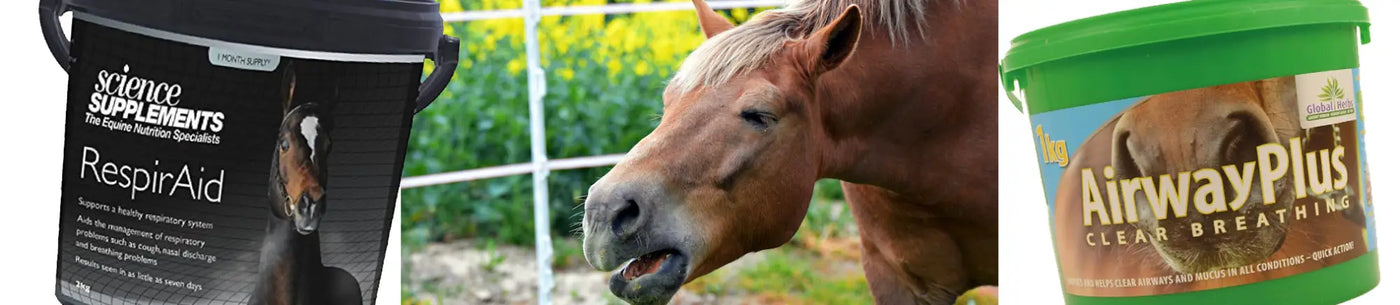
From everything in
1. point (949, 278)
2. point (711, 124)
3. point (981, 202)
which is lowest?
point (949, 278)

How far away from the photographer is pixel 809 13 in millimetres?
1656

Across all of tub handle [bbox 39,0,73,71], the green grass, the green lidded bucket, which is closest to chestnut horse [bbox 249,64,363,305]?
tub handle [bbox 39,0,73,71]

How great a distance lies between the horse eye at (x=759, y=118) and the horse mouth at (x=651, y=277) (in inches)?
7.9

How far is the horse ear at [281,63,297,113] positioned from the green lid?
3.14 feet

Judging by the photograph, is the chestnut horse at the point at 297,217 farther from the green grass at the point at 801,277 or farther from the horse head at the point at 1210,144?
the horse head at the point at 1210,144

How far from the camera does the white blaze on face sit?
1.46 metres

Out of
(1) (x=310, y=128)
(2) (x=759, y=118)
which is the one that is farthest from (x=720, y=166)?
(1) (x=310, y=128)

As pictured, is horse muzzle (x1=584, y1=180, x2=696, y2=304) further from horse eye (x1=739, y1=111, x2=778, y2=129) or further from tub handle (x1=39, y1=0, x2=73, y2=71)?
tub handle (x1=39, y1=0, x2=73, y2=71)

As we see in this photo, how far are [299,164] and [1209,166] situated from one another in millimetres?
1122

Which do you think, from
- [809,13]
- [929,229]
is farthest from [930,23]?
[929,229]

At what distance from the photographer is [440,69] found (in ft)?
5.44

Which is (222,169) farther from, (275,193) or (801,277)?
(801,277)

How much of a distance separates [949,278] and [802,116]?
45cm

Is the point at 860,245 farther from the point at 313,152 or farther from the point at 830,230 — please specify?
the point at 313,152
